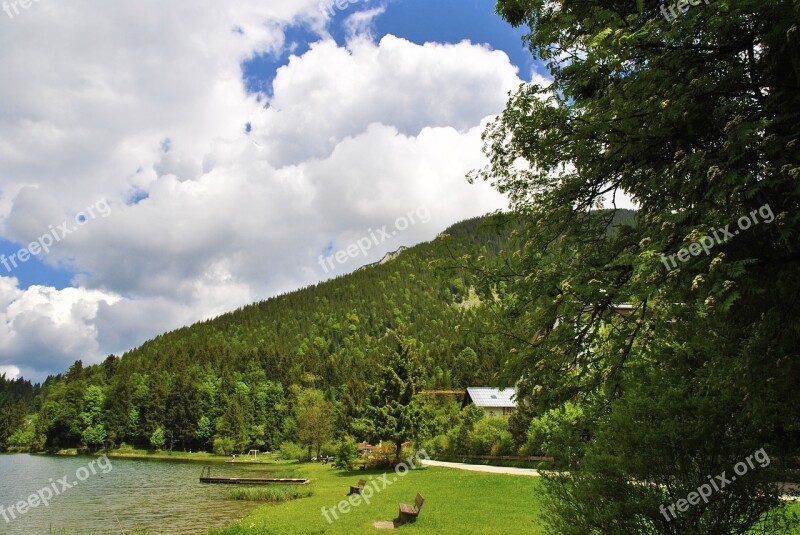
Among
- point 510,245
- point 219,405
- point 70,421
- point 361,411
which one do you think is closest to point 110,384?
point 70,421

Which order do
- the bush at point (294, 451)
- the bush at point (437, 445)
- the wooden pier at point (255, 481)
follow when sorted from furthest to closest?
the bush at point (294, 451) → the bush at point (437, 445) → the wooden pier at point (255, 481)

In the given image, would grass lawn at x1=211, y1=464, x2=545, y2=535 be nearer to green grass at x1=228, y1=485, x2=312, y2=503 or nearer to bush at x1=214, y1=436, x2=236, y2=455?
green grass at x1=228, y1=485, x2=312, y2=503

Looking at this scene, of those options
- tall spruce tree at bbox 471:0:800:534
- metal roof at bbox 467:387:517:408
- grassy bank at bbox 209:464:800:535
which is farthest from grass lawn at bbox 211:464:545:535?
metal roof at bbox 467:387:517:408

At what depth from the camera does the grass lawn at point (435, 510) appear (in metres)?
16.0

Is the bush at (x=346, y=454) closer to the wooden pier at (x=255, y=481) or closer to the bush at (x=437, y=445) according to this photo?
the wooden pier at (x=255, y=481)

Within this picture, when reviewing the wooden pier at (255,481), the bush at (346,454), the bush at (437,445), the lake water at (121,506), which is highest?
the lake water at (121,506)

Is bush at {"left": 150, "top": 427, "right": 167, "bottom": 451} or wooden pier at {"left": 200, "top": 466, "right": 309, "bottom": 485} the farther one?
bush at {"left": 150, "top": 427, "right": 167, "bottom": 451}

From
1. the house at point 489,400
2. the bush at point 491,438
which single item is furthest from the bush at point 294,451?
the bush at point 491,438

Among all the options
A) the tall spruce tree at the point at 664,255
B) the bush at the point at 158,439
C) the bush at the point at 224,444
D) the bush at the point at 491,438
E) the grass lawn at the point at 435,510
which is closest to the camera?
the tall spruce tree at the point at 664,255

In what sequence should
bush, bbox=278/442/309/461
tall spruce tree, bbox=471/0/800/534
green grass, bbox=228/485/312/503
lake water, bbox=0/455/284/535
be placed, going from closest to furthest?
tall spruce tree, bbox=471/0/800/534 < lake water, bbox=0/455/284/535 < green grass, bbox=228/485/312/503 < bush, bbox=278/442/309/461

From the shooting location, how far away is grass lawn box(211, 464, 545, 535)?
16.0 metres

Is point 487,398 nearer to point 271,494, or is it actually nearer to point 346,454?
point 346,454

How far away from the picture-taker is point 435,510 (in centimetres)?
1936

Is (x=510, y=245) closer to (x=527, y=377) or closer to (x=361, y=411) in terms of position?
(x=527, y=377)
